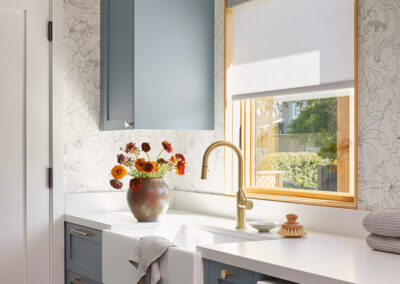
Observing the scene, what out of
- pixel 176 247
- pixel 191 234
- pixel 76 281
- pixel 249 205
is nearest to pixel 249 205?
pixel 249 205

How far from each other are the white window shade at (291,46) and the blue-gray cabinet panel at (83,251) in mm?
1051

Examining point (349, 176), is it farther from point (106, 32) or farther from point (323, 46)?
point (106, 32)

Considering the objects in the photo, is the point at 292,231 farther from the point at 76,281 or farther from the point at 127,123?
the point at 76,281

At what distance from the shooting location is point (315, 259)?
1730mm

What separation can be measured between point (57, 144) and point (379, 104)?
1775 millimetres

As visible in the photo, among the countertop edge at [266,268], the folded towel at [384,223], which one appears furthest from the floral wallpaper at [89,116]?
the folded towel at [384,223]

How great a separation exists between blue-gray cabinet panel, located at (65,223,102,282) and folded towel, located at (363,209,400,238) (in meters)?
1.36

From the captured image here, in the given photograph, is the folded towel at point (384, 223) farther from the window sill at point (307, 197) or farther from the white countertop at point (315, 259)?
the window sill at point (307, 197)

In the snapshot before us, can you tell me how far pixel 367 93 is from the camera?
7.39 ft

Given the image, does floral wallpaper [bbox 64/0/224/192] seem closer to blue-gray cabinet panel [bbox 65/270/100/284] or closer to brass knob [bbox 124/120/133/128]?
brass knob [bbox 124/120/133/128]

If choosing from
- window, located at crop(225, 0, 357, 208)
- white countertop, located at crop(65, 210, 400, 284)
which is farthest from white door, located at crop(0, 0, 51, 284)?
white countertop, located at crop(65, 210, 400, 284)

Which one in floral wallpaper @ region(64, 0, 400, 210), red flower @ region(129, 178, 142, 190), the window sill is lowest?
the window sill

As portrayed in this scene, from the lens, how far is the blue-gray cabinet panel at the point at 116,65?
9.80 feet

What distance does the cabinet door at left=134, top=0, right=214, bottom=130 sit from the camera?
298 cm
